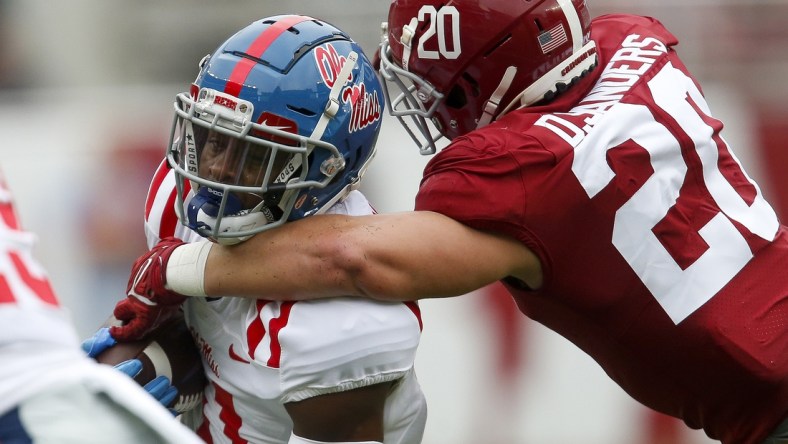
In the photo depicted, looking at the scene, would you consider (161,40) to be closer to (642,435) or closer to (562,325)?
(642,435)

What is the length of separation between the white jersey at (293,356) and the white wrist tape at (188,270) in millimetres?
109

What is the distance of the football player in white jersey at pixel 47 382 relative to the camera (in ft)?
4.04

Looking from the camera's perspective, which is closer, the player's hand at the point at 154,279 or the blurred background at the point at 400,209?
the player's hand at the point at 154,279

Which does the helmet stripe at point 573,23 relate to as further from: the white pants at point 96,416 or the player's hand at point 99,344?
the white pants at point 96,416

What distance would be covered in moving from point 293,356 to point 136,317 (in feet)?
1.20

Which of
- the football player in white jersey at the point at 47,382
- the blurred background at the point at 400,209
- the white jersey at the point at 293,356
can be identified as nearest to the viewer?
the football player in white jersey at the point at 47,382

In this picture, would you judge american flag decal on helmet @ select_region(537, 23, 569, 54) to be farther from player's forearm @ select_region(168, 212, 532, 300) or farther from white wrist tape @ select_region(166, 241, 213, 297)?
white wrist tape @ select_region(166, 241, 213, 297)

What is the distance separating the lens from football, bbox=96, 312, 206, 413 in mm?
2221

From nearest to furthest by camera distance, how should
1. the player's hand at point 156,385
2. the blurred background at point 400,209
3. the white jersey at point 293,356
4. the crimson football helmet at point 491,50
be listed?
the white jersey at point 293,356
the player's hand at point 156,385
the crimson football helmet at point 491,50
the blurred background at point 400,209

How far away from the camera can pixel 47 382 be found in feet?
4.07

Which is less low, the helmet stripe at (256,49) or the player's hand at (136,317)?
the helmet stripe at (256,49)

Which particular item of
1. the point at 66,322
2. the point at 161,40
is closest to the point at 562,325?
the point at 66,322

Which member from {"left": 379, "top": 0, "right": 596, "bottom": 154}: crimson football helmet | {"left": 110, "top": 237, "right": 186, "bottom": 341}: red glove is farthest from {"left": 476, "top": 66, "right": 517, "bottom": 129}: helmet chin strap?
{"left": 110, "top": 237, "right": 186, "bottom": 341}: red glove

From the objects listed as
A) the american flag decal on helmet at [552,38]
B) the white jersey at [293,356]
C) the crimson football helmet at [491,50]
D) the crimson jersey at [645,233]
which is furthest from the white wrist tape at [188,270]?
the american flag decal on helmet at [552,38]
